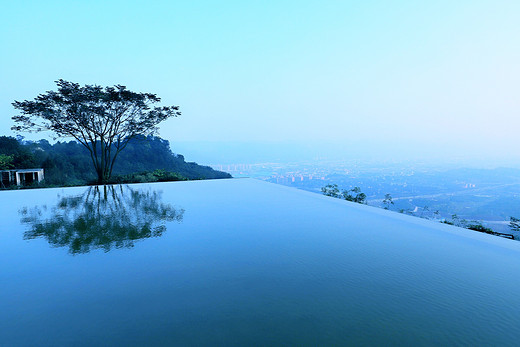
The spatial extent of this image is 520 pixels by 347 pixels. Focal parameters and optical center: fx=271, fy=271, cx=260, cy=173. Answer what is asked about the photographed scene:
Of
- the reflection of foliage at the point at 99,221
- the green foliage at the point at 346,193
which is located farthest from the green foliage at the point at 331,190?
the reflection of foliage at the point at 99,221

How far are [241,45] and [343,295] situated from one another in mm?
11410

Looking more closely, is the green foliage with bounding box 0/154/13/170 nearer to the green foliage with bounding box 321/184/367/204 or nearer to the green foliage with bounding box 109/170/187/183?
the green foliage with bounding box 109/170/187/183

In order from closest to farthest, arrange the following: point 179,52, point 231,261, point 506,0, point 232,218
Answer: point 231,261 → point 232,218 → point 506,0 → point 179,52

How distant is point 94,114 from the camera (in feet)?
26.9

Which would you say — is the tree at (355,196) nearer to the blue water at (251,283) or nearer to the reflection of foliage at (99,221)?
the blue water at (251,283)

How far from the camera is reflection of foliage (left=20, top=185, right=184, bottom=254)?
2.84 metres

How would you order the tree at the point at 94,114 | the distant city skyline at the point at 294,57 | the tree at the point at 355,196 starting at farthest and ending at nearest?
the distant city skyline at the point at 294,57
the tree at the point at 94,114
the tree at the point at 355,196

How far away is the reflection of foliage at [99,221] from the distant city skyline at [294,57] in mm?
4961

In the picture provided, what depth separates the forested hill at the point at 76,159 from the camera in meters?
10.2

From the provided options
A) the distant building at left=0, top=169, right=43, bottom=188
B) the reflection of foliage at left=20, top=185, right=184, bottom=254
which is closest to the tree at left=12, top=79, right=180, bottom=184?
the distant building at left=0, top=169, right=43, bottom=188

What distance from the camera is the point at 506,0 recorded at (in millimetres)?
6016

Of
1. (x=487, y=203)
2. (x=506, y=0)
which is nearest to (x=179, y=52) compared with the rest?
(x=506, y=0)

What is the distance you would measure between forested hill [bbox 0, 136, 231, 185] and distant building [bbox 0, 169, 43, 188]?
0.37 meters

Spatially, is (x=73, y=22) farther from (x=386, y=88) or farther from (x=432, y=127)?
(x=432, y=127)
